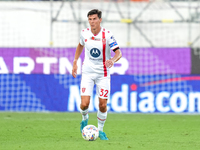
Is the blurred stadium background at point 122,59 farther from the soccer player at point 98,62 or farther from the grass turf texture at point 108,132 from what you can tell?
the soccer player at point 98,62

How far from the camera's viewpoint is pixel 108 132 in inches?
349

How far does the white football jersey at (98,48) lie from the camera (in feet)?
24.5

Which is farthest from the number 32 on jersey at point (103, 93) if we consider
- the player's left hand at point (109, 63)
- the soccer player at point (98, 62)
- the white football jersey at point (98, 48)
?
the player's left hand at point (109, 63)

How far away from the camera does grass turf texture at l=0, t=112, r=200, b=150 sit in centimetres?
673

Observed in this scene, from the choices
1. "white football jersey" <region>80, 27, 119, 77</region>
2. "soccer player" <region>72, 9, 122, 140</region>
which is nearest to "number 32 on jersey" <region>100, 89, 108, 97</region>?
"soccer player" <region>72, 9, 122, 140</region>

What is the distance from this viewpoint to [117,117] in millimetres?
12000

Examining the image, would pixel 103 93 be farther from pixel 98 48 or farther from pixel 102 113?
pixel 98 48

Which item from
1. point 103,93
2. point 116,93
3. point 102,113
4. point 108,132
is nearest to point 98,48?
point 103,93

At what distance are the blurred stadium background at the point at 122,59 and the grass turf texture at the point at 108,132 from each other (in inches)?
23.5

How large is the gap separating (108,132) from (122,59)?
15.4ft

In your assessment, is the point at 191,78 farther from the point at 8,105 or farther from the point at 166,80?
the point at 8,105

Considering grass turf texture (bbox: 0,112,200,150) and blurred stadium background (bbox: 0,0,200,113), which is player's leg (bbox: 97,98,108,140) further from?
blurred stadium background (bbox: 0,0,200,113)

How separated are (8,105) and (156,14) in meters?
5.00

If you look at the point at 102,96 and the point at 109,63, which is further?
the point at 102,96
